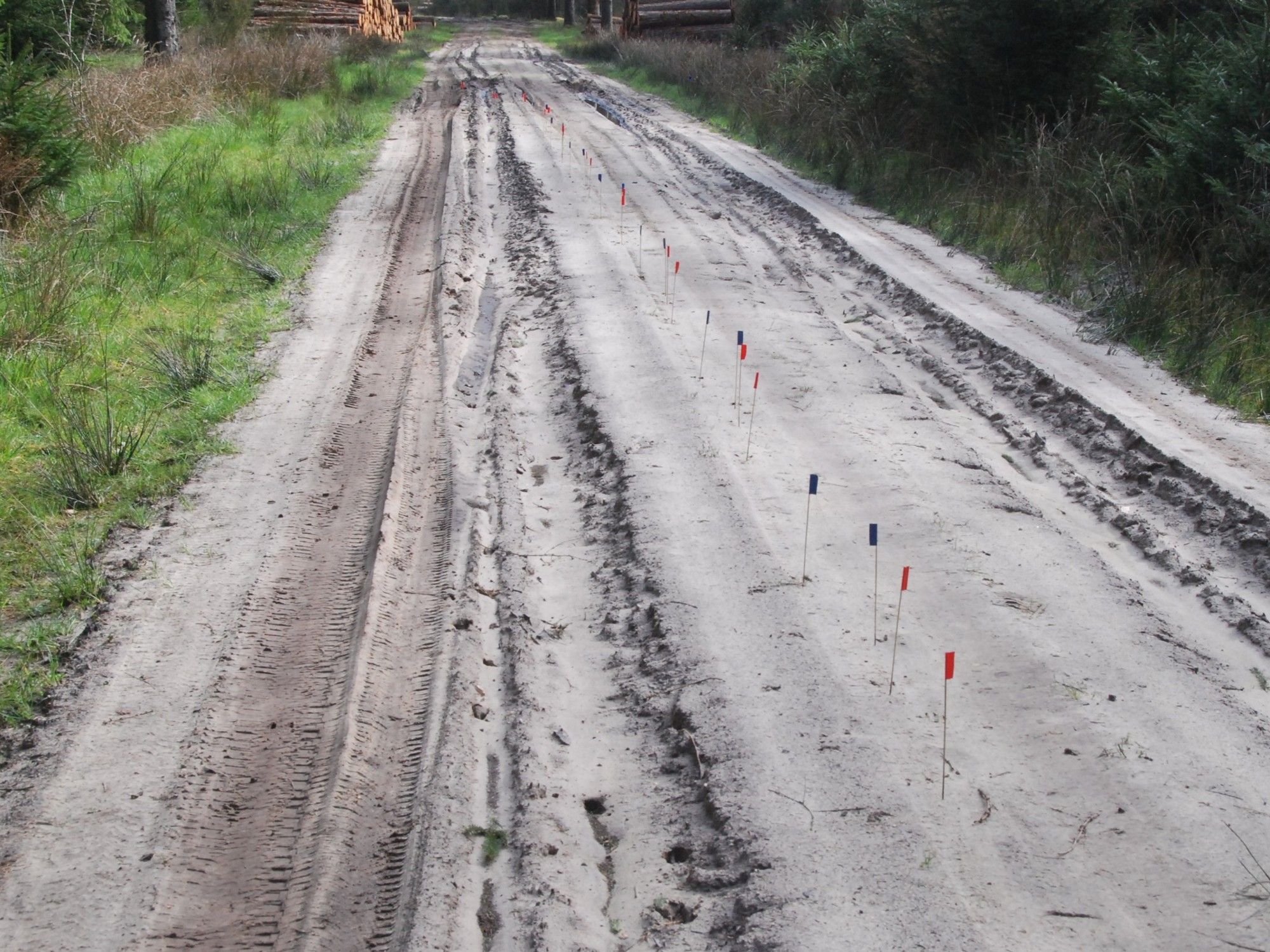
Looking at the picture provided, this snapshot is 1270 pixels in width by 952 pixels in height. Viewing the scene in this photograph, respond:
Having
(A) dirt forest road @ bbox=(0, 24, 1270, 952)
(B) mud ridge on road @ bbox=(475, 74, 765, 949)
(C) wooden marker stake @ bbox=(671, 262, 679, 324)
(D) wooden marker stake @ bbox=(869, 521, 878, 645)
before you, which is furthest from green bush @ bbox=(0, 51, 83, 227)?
(D) wooden marker stake @ bbox=(869, 521, 878, 645)

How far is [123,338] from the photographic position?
8.21 m

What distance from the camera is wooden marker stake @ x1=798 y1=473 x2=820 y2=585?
5.21 m

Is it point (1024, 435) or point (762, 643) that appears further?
point (1024, 435)

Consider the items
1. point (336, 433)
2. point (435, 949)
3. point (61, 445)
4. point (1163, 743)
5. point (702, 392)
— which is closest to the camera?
point (435, 949)

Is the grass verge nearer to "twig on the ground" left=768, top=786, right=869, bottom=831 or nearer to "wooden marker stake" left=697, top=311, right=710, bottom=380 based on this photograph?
"twig on the ground" left=768, top=786, right=869, bottom=831

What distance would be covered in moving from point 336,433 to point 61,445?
5.00ft

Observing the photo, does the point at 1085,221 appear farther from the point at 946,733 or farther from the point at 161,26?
the point at 161,26

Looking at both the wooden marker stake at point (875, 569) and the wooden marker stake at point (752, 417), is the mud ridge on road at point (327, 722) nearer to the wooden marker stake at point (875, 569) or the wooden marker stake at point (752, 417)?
the wooden marker stake at point (752, 417)

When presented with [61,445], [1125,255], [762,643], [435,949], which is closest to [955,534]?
[762,643]

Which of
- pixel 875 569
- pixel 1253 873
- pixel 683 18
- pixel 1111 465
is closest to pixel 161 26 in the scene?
pixel 1111 465

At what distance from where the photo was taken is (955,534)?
224 inches

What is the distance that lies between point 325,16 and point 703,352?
3054 cm

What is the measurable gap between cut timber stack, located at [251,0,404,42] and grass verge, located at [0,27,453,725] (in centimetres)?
1735

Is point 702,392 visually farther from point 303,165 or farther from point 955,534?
point 303,165
